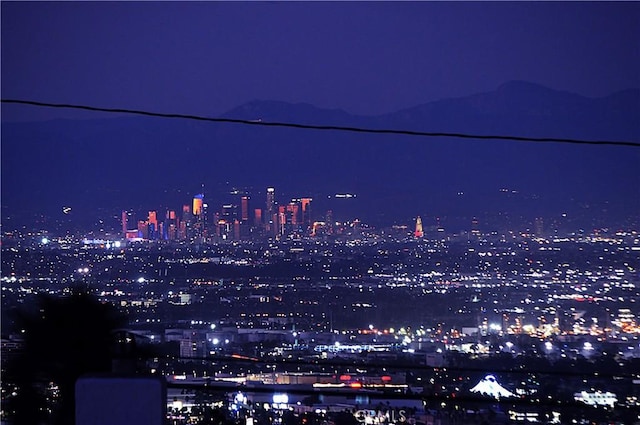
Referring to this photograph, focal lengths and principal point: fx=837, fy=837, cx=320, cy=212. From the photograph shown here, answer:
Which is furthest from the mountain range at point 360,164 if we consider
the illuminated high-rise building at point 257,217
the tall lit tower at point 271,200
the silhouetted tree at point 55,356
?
the silhouetted tree at point 55,356

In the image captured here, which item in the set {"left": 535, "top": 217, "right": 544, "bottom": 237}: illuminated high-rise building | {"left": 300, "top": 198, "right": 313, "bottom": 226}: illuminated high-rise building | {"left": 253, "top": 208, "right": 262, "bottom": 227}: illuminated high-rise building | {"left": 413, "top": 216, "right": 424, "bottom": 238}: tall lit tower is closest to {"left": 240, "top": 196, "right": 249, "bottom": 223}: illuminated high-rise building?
{"left": 253, "top": 208, "right": 262, "bottom": 227}: illuminated high-rise building

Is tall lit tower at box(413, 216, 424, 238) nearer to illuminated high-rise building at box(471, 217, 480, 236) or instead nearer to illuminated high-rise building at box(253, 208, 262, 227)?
illuminated high-rise building at box(471, 217, 480, 236)

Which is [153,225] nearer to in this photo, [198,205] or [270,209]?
[198,205]

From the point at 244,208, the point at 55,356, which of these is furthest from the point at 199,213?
the point at 55,356

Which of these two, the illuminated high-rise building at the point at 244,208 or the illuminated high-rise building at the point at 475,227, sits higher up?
the illuminated high-rise building at the point at 244,208

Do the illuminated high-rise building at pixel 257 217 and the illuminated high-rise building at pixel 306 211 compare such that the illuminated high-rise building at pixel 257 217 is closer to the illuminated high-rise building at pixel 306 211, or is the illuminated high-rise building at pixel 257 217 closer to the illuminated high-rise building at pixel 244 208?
the illuminated high-rise building at pixel 244 208

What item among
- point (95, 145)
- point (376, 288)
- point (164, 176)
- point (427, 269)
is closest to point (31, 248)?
point (376, 288)
